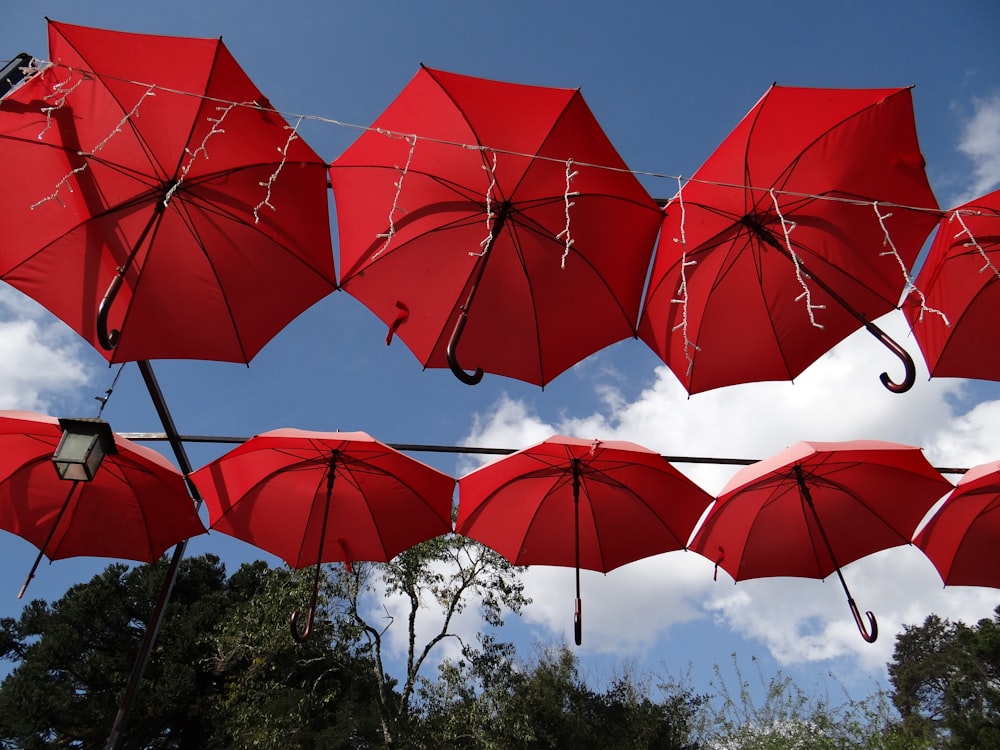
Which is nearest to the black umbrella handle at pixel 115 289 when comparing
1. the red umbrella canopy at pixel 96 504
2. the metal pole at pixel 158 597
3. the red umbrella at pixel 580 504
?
the metal pole at pixel 158 597

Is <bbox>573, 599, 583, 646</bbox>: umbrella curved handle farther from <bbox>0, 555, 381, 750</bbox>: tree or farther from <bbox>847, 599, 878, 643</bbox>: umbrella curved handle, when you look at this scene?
<bbox>0, 555, 381, 750</bbox>: tree

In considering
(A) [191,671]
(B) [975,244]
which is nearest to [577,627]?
(B) [975,244]

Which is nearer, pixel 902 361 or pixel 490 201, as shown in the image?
pixel 902 361

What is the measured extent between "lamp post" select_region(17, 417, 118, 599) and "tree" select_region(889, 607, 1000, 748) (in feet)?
85.9

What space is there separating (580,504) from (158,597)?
358 centimetres

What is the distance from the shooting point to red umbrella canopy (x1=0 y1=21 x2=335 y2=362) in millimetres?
3438

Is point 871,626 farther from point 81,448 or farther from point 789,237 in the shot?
point 81,448

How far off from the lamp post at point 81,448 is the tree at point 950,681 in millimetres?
26176

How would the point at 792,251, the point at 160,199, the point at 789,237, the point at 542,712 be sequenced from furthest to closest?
1. the point at 542,712
2. the point at 789,237
3. the point at 792,251
4. the point at 160,199

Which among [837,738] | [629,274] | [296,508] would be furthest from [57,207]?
[837,738]

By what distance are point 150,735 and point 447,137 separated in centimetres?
2667

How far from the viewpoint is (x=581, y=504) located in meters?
6.01

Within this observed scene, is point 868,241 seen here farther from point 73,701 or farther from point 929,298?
point 73,701

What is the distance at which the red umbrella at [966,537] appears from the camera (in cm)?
554
